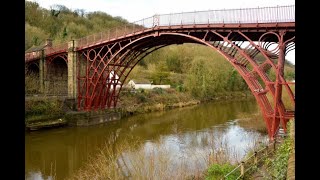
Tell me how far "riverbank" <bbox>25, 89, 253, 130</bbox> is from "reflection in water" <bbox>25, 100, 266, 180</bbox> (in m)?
0.91

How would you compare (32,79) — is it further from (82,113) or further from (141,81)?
(141,81)

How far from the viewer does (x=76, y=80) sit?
26578mm

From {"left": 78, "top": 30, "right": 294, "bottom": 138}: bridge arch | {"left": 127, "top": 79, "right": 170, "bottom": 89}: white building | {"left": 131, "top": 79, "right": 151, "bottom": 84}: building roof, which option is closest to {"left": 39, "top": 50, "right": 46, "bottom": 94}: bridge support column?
{"left": 78, "top": 30, "right": 294, "bottom": 138}: bridge arch

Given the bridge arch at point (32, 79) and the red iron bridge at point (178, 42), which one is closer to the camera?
the red iron bridge at point (178, 42)

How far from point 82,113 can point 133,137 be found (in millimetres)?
6349

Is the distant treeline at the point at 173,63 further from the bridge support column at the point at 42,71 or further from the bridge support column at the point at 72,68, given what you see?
the bridge support column at the point at 72,68

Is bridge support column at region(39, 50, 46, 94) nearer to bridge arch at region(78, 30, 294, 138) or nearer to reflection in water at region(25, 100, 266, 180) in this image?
bridge arch at region(78, 30, 294, 138)

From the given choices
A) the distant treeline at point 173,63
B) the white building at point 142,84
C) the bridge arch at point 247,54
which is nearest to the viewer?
the bridge arch at point 247,54

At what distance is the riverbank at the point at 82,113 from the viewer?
21.7m

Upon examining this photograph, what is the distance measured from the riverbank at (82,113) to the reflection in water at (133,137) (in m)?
0.91

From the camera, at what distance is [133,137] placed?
19656 mm

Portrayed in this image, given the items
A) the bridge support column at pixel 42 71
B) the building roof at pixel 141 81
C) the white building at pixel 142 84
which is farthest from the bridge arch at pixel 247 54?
the building roof at pixel 141 81

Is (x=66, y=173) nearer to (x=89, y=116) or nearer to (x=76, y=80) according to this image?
(x=89, y=116)

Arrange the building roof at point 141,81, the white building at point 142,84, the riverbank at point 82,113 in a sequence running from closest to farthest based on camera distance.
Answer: the riverbank at point 82,113 → the white building at point 142,84 → the building roof at point 141,81
